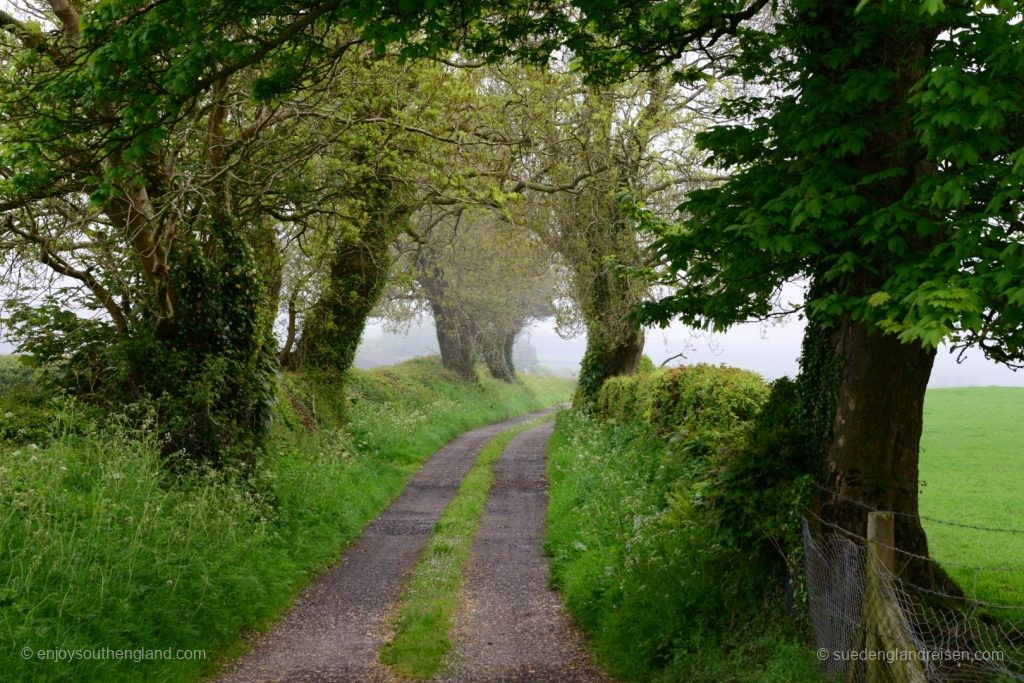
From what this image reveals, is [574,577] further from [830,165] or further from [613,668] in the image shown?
[830,165]

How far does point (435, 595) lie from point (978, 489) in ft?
37.3

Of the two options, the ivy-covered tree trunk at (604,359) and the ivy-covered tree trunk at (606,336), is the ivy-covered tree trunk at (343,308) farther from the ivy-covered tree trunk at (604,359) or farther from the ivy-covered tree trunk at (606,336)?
the ivy-covered tree trunk at (604,359)

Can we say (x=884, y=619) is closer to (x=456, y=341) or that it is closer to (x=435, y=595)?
(x=435, y=595)

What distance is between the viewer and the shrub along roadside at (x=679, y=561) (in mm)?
6961

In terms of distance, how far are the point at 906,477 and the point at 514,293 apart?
108 ft

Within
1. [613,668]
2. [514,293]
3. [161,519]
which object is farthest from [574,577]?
[514,293]

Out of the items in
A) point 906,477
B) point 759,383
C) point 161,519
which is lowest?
point 161,519

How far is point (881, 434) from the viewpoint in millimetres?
6809

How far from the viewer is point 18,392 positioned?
11570mm

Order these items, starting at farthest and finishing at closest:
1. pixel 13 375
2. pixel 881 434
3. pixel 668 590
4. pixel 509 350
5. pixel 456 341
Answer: pixel 509 350
pixel 456 341
pixel 13 375
pixel 668 590
pixel 881 434

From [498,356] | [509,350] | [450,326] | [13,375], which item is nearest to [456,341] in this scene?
[450,326]

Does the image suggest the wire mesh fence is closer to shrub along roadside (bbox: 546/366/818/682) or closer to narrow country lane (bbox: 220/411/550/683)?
shrub along roadside (bbox: 546/366/818/682)

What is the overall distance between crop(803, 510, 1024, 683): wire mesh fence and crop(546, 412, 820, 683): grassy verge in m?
0.41

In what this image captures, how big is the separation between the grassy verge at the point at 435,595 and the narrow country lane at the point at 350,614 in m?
0.20
